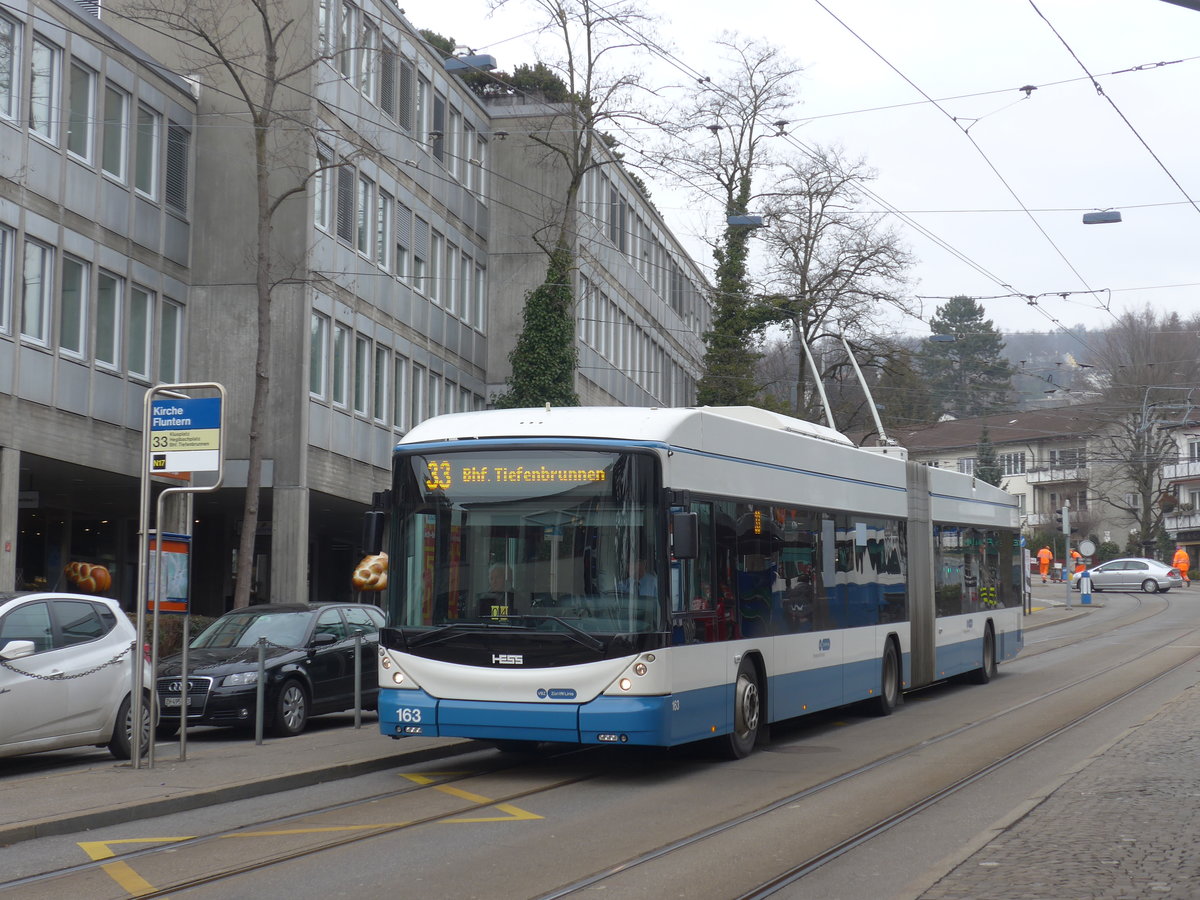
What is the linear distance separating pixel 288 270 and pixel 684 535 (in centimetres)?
1962

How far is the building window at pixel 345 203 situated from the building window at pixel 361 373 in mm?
2374

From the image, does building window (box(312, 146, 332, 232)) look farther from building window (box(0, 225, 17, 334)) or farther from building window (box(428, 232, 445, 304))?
building window (box(0, 225, 17, 334))

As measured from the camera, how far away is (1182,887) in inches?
295

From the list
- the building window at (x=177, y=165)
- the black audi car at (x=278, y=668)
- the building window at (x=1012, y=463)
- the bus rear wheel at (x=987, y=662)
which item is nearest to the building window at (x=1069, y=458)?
the building window at (x=1012, y=463)

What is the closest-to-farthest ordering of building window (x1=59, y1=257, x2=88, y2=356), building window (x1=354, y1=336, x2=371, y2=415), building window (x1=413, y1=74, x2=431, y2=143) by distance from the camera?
building window (x1=59, y1=257, x2=88, y2=356) < building window (x1=354, y1=336, x2=371, y2=415) < building window (x1=413, y1=74, x2=431, y2=143)

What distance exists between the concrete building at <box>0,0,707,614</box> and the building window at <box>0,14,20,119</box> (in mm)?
134

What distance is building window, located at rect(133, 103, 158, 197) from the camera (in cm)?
2834

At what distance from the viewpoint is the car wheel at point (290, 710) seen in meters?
16.7

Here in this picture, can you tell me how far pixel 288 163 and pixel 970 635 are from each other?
16.2 metres

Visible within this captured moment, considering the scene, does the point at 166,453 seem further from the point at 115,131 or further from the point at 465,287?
the point at 465,287

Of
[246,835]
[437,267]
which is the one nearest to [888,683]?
[246,835]

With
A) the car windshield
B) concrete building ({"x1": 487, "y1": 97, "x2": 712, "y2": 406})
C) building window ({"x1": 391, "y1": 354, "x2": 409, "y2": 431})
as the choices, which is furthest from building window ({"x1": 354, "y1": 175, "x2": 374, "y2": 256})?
the car windshield

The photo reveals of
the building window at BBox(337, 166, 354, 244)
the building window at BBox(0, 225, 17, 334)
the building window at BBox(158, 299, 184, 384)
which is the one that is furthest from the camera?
the building window at BBox(337, 166, 354, 244)

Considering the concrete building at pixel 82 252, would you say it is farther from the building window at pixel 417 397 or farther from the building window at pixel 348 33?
the building window at pixel 417 397
